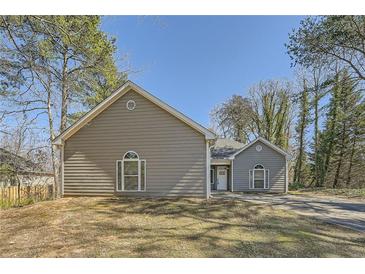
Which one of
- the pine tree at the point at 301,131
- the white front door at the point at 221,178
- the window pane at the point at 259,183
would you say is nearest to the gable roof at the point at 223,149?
the white front door at the point at 221,178

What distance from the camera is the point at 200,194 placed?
37.6 ft

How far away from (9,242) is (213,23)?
880 cm

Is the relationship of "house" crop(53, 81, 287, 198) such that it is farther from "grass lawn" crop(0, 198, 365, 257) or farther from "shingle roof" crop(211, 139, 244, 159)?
"shingle roof" crop(211, 139, 244, 159)

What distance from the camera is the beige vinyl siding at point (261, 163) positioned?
19172mm

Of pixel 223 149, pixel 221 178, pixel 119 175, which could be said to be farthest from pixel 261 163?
pixel 119 175

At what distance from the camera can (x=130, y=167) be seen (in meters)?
12.1

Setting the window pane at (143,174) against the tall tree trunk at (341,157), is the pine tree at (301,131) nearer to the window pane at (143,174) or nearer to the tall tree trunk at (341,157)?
the tall tree trunk at (341,157)

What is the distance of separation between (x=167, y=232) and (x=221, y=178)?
47.5 ft

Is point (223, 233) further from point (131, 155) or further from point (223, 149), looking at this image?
point (223, 149)

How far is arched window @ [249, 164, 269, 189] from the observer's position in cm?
1925

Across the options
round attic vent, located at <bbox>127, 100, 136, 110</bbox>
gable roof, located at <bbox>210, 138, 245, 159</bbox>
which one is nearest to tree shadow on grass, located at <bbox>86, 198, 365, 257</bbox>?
round attic vent, located at <bbox>127, 100, 136, 110</bbox>

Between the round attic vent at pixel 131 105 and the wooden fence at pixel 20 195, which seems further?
the wooden fence at pixel 20 195
